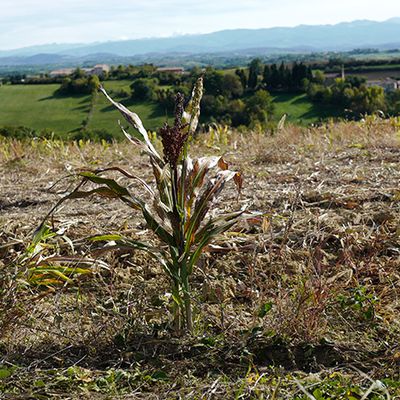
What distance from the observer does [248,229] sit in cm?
333

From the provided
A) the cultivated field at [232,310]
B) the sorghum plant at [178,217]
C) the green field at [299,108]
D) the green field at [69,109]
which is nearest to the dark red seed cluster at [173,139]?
the sorghum plant at [178,217]

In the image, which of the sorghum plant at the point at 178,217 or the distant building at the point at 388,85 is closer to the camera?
the sorghum plant at the point at 178,217

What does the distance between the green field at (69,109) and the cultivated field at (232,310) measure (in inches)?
950

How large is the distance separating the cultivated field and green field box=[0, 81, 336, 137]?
24129 mm

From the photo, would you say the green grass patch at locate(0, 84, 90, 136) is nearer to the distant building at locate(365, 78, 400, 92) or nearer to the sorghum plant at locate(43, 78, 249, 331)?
the distant building at locate(365, 78, 400, 92)

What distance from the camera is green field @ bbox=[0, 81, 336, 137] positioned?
3288cm

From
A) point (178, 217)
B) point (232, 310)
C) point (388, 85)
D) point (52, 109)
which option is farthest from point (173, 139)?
point (52, 109)

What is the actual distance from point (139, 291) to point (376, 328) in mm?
1186

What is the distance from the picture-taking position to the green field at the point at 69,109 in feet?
108

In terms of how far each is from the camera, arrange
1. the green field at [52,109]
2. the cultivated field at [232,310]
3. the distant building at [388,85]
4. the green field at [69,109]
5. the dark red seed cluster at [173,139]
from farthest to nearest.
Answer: the green field at [52,109] → the green field at [69,109] → the distant building at [388,85] → the dark red seed cluster at [173,139] → the cultivated field at [232,310]

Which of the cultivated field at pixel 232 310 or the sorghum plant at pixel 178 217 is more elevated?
the sorghum plant at pixel 178 217

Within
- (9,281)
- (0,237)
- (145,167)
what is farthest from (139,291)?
(145,167)

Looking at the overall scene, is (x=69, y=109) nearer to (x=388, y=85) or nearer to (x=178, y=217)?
(x=388, y=85)

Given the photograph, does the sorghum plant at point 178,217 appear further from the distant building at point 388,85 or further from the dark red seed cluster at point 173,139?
the distant building at point 388,85
